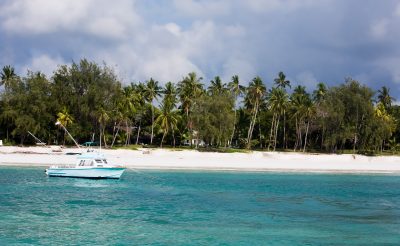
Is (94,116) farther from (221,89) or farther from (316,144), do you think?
(316,144)

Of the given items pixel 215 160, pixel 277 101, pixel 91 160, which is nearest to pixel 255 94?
pixel 277 101

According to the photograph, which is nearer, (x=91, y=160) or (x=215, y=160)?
(x=91, y=160)

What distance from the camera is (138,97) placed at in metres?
96.8

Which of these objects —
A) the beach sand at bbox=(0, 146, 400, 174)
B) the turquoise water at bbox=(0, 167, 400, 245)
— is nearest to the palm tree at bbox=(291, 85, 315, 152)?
the beach sand at bbox=(0, 146, 400, 174)

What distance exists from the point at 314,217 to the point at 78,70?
69.1m

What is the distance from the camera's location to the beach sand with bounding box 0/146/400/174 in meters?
63.2

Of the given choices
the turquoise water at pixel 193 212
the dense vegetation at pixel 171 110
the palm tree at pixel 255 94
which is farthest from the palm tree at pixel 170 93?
the turquoise water at pixel 193 212

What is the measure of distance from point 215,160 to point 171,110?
31776 mm

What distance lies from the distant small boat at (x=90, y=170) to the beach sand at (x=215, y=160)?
1229 cm

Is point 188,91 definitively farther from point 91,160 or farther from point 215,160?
point 91,160

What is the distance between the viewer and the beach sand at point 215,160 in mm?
63156

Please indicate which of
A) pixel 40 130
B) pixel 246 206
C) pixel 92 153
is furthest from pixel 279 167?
pixel 40 130

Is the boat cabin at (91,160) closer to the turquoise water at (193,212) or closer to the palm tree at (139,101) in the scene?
the turquoise water at (193,212)

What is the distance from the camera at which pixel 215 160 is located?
222ft
